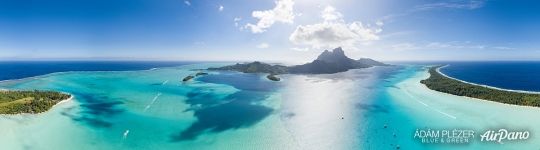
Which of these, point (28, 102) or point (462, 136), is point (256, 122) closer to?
point (462, 136)

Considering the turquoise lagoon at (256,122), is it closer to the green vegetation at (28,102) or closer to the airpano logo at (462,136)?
the airpano logo at (462,136)

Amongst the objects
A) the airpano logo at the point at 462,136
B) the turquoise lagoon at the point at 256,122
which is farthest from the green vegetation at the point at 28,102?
the airpano logo at the point at 462,136

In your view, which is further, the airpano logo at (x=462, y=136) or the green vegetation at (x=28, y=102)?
the green vegetation at (x=28, y=102)

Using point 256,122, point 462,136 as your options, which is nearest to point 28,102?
point 256,122

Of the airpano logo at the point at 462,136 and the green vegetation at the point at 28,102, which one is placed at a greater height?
the green vegetation at the point at 28,102

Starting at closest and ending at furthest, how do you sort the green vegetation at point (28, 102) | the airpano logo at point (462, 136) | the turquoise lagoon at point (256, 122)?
the turquoise lagoon at point (256, 122) < the airpano logo at point (462, 136) < the green vegetation at point (28, 102)

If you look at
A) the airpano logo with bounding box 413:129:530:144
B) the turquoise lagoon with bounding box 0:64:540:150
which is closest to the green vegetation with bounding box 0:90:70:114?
the turquoise lagoon with bounding box 0:64:540:150

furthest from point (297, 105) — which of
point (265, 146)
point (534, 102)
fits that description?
point (534, 102)
